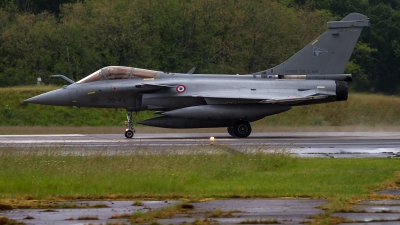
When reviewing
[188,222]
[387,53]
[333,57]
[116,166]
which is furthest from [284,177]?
[387,53]

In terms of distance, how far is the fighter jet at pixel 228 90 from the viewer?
23547mm

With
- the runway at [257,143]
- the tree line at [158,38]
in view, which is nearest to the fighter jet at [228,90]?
the runway at [257,143]

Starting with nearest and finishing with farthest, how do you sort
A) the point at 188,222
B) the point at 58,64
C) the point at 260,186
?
the point at 188,222, the point at 260,186, the point at 58,64

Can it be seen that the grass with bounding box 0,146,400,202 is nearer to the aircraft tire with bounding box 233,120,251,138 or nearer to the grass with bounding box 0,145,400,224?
the grass with bounding box 0,145,400,224

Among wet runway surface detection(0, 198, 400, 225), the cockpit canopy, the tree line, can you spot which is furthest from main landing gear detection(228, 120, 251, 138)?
the tree line

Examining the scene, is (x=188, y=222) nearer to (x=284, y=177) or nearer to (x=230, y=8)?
(x=284, y=177)

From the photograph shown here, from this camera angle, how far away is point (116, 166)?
Answer: 14258 mm

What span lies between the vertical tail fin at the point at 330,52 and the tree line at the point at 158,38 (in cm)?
1411

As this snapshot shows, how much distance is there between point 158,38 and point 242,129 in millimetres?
19173

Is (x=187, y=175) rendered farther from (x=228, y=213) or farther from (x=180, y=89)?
(x=180, y=89)

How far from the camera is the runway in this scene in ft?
60.4

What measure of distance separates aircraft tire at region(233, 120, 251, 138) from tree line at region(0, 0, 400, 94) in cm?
1474

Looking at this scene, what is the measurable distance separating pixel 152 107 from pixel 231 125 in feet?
9.90

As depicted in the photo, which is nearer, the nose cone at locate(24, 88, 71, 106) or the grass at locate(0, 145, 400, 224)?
the grass at locate(0, 145, 400, 224)
